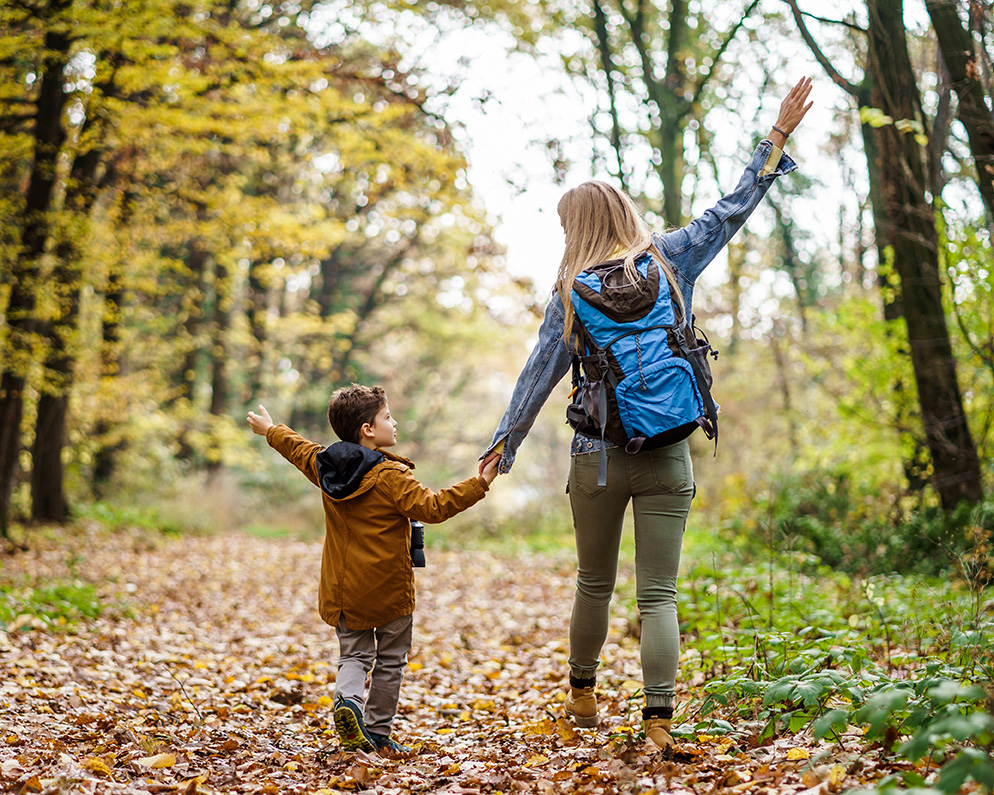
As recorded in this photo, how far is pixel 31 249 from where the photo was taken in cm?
973

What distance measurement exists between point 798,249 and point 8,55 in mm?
16954

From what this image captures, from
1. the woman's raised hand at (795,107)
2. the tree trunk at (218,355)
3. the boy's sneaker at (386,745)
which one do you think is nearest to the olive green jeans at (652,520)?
the boy's sneaker at (386,745)

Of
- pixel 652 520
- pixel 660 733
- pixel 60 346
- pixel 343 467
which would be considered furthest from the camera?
pixel 60 346

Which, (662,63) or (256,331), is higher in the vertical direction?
(662,63)

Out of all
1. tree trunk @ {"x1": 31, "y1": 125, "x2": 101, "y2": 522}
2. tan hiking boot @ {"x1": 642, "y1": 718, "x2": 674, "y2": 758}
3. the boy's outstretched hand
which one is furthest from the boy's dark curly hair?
tree trunk @ {"x1": 31, "y1": 125, "x2": 101, "y2": 522}

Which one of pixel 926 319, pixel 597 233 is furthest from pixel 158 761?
pixel 926 319

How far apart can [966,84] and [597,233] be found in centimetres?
294

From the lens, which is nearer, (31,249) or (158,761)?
(158,761)

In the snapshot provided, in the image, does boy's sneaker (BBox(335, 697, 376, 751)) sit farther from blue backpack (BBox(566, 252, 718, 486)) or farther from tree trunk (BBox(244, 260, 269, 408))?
tree trunk (BBox(244, 260, 269, 408))

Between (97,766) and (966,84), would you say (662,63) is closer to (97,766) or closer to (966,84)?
(966,84)

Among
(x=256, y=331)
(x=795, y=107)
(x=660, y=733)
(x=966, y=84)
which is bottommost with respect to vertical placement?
(x=660, y=733)

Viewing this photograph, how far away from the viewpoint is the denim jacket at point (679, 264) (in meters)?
3.32

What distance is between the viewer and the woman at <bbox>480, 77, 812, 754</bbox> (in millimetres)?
3094

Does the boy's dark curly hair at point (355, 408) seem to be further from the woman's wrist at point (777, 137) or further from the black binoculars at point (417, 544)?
the woman's wrist at point (777, 137)
